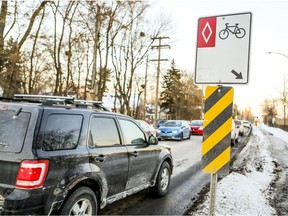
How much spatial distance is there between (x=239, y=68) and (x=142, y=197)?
145 inches

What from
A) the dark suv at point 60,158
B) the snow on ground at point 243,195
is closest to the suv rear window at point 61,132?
the dark suv at point 60,158

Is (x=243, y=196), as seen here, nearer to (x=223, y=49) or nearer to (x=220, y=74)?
(x=220, y=74)

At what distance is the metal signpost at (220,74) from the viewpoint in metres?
3.69

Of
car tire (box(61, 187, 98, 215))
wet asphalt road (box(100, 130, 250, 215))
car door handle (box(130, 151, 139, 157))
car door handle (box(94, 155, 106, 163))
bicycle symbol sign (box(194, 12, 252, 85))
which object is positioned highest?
bicycle symbol sign (box(194, 12, 252, 85))

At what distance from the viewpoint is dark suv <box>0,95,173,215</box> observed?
3.32m

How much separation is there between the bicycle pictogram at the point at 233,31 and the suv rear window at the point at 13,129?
8.64ft

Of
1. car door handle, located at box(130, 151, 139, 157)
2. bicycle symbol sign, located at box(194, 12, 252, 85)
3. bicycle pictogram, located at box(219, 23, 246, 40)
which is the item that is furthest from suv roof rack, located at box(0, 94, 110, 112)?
bicycle pictogram, located at box(219, 23, 246, 40)

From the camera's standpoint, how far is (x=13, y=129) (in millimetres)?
3479

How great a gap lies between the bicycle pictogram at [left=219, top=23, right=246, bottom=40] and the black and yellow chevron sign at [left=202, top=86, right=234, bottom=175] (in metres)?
0.67

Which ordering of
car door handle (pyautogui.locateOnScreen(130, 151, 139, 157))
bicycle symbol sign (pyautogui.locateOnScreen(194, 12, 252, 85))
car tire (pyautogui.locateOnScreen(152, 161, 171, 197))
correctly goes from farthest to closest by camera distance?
car tire (pyautogui.locateOnScreen(152, 161, 171, 197)), car door handle (pyautogui.locateOnScreen(130, 151, 139, 157)), bicycle symbol sign (pyautogui.locateOnScreen(194, 12, 252, 85))

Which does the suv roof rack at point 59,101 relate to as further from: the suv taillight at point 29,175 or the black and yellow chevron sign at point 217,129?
the black and yellow chevron sign at point 217,129

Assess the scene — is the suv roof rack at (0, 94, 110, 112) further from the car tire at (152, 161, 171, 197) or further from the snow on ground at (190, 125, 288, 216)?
the snow on ground at (190, 125, 288, 216)

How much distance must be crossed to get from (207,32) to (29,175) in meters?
2.85

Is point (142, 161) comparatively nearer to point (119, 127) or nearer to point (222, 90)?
point (119, 127)
